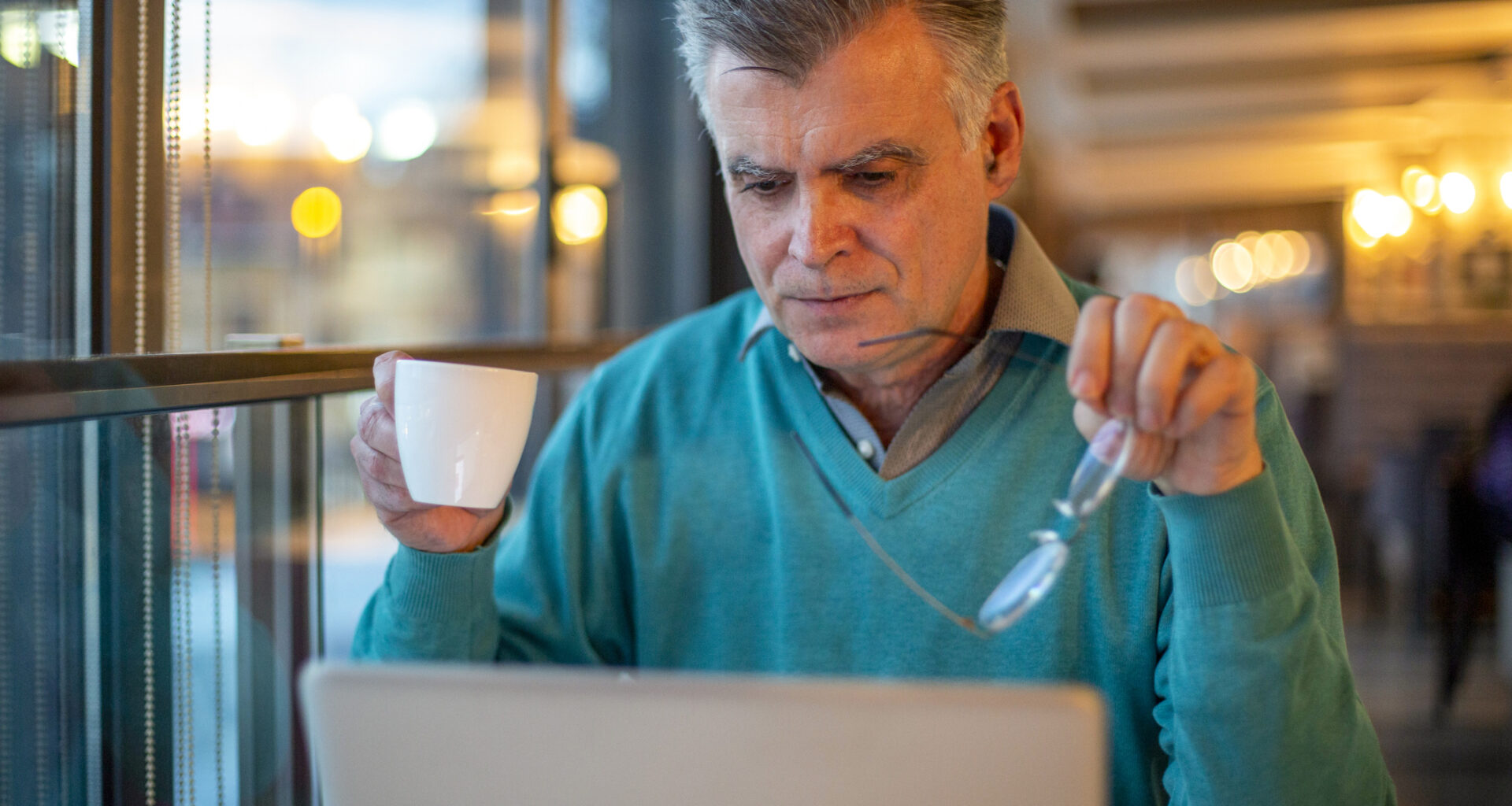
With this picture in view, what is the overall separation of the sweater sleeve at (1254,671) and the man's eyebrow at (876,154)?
40cm

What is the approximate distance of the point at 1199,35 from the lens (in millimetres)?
6848

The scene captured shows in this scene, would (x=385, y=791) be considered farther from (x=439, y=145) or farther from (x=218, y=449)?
(x=439, y=145)

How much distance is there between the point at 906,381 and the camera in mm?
1172

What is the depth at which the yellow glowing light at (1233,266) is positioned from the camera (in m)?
13.0

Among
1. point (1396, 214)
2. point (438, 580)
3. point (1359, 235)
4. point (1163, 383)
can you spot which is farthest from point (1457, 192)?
point (438, 580)

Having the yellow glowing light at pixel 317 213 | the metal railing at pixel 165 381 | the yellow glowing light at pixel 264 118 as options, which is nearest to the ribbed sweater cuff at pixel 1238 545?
the metal railing at pixel 165 381

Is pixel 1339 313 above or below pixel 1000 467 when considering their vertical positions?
above

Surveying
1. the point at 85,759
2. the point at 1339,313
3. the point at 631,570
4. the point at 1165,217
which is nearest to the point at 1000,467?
the point at 631,570

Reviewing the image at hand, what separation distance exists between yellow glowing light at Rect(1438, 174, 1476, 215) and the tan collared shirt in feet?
24.4

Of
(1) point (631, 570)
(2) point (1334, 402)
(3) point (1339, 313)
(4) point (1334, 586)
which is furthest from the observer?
(3) point (1339, 313)

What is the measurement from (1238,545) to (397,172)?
6.31 ft

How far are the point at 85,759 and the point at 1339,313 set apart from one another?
10.6 m

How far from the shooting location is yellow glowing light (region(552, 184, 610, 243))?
2346mm

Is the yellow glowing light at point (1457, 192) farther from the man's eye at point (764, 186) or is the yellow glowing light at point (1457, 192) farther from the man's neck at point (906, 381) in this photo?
the man's eye at point (764, 186)
